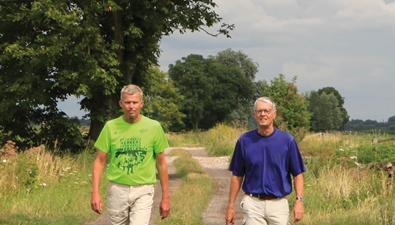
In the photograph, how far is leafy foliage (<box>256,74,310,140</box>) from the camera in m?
34.1

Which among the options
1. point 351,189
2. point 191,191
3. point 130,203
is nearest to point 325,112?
point 191,191

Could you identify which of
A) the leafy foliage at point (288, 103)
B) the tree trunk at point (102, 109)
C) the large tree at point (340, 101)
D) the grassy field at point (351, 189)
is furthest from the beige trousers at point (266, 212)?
the large tree at point (340, 101)

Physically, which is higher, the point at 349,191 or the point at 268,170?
the point at 268,170

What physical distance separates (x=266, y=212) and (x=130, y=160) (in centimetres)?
153

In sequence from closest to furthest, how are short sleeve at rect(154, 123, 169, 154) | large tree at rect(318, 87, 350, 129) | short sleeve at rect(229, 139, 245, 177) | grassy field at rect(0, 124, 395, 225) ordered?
short sleeve at rect(229, 139, 245, 177) < short sleeve at rect(154, 123, 169, 154) < grassy field at rect(0, 124, 395, 225) < large tree at rect(318, 87, 350, 129)

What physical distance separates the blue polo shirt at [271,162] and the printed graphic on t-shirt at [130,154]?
43.6 inches

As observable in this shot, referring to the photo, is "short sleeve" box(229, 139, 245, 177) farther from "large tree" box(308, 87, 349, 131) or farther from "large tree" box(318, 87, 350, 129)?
"large tree" box(318, 87, 350, 129)

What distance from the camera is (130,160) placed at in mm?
6766

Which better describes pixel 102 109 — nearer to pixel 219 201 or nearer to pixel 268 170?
pixel 219 201

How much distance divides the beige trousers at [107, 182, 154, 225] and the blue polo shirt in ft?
3.65

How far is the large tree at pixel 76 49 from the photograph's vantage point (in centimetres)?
2014

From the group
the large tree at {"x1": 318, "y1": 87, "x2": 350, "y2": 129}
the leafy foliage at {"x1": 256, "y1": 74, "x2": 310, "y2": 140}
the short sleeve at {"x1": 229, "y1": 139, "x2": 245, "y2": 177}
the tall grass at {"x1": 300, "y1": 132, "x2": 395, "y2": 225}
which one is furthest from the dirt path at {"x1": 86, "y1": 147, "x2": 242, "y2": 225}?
the large tree at {"x1": 318, "y1": 87, "x2": 350, "y2": 129}

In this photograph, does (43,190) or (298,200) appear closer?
(298,200)

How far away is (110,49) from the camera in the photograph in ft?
70.7
